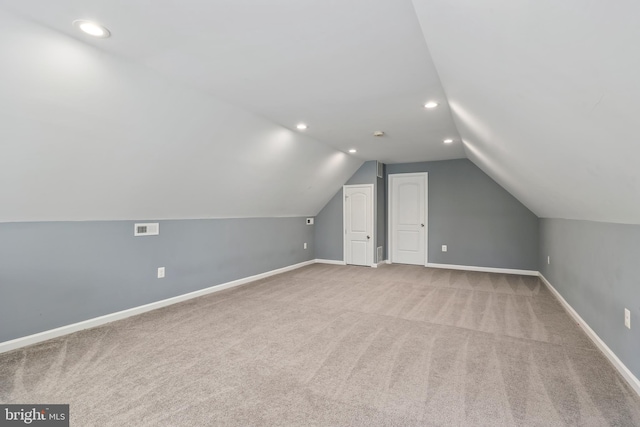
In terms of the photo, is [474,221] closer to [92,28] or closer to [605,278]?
[605,278]

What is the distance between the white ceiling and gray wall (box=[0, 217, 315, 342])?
6.14 ft

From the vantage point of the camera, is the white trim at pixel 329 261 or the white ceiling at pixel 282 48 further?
the white trim at pixel 329 261

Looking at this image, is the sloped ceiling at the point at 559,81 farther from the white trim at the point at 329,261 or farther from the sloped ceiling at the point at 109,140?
the white trim at the point at 329,261

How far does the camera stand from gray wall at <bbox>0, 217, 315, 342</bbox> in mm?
2658

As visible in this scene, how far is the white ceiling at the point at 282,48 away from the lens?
5.88 ft

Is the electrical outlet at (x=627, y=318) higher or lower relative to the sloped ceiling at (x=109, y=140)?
lower

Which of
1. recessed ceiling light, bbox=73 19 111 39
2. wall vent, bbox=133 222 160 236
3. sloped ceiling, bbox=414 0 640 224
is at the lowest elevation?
wall vent, bbox=133 222 160 236

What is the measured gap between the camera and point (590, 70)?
108 centimetres

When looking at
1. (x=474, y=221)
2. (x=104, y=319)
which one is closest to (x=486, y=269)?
(x=474, y=221)

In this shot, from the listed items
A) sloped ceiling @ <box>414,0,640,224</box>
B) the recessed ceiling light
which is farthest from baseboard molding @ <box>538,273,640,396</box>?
the recessed ceiling light

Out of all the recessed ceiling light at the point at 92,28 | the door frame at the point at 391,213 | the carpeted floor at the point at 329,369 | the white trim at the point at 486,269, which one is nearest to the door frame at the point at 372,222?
the door frame at the point at 391,213

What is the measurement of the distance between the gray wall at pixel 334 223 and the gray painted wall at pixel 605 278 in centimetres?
347

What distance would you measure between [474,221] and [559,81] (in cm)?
539

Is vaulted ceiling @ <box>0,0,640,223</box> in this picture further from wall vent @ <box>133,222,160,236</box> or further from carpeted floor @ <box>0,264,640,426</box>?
carpeted floor @ <box>0,264,640,426</box>
